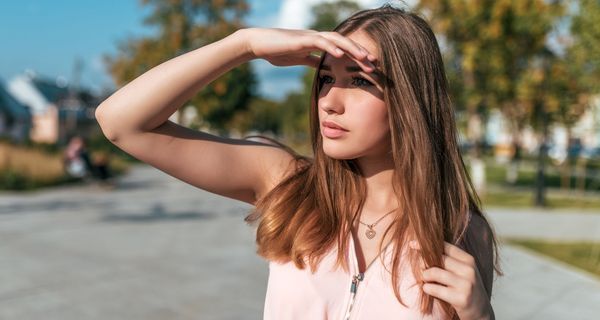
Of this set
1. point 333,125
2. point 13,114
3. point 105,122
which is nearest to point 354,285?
point 333,125

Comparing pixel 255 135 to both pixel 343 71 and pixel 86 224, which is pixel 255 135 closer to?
pixel 343 71

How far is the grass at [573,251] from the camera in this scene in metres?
8.52

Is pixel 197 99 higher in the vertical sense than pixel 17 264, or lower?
higher

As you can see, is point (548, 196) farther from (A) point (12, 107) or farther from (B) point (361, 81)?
(A) point (12, 107)

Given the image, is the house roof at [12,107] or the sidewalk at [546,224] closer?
the sidewalk at [546,224]

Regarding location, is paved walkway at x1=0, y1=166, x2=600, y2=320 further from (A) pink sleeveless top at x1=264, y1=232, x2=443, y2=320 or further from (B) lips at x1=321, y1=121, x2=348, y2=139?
(B) lips at x1=321, y1=121, x2=348, y2=139

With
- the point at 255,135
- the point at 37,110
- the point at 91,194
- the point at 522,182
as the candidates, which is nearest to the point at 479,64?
the point at 522,182

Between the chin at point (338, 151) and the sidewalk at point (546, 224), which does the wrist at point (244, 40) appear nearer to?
the chin at point (338, 151)

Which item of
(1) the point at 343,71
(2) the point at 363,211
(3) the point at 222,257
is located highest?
(1) the point at 343,71

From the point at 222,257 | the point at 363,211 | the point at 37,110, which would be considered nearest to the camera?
the point at 363,211

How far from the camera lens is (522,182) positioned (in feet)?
77.2

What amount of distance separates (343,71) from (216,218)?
422 inches

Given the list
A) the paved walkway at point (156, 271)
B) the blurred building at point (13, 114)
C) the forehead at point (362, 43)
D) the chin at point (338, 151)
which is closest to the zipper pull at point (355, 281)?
the chin at point (338, 151)

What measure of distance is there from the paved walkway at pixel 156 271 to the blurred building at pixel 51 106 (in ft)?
152
